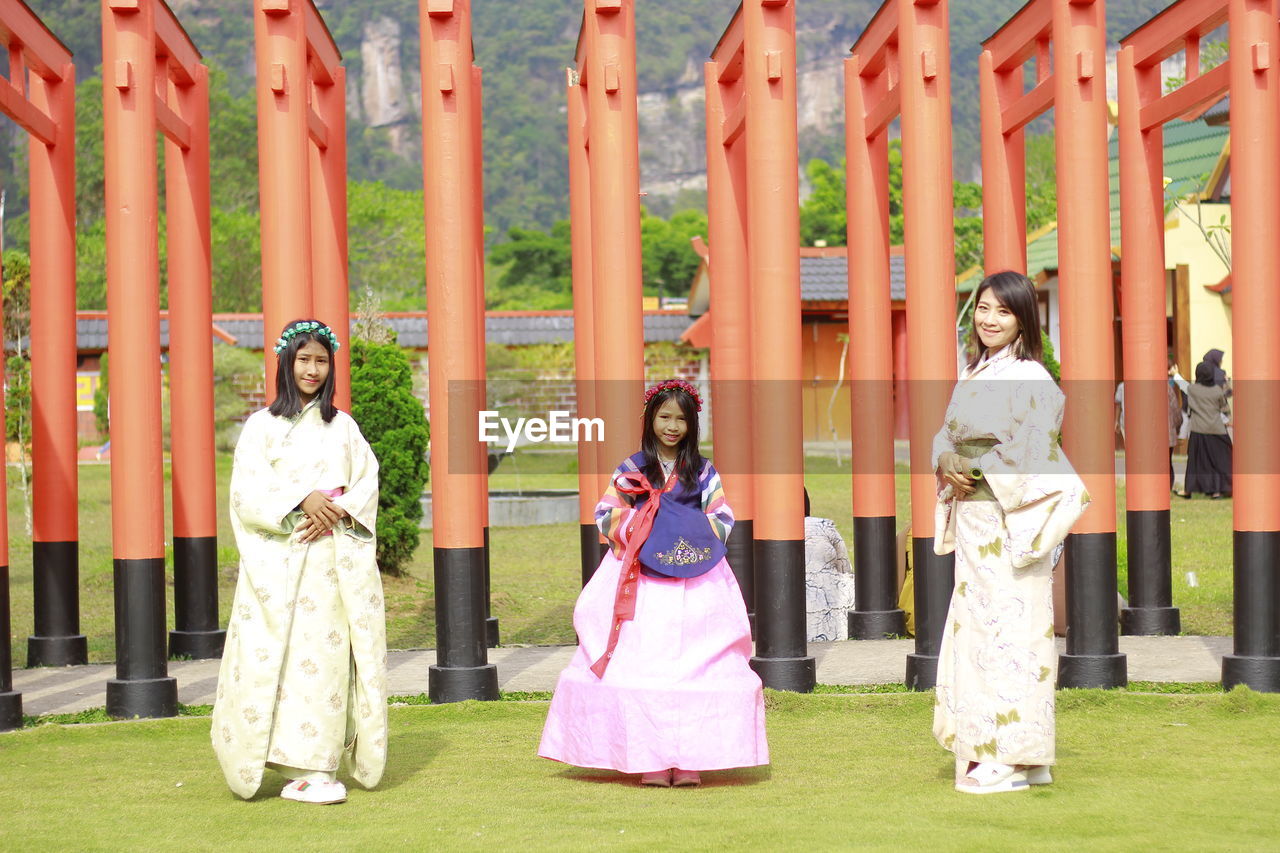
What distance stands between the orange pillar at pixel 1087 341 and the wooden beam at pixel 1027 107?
0.49 metres

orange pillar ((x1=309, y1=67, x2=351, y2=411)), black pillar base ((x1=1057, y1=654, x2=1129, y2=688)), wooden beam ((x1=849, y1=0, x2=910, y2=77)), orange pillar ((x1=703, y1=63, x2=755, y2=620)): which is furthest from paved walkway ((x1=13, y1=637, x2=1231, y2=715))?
wooden beam ((x1=849, y1=0, x2=910, y2=77))

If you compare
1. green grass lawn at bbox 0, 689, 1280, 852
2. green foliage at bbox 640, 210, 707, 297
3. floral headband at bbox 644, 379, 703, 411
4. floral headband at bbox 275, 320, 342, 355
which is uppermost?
green foliage at bbox 640, 210, 707, 297

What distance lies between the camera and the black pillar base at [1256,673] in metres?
7.37

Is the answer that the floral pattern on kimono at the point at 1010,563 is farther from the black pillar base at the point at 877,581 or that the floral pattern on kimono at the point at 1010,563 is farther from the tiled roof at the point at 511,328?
the tiled roof at the point at 511,328

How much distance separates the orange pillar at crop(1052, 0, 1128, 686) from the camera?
24.7 feet

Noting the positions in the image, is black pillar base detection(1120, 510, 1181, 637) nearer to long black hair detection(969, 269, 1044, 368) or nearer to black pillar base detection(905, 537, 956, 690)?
black pillar base detection(905, 537, 956, 690)

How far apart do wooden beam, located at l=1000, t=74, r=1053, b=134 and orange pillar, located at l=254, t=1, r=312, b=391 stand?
373 centimetres

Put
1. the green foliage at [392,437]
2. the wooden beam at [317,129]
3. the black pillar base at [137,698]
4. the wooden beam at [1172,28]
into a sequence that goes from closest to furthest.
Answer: the black pillar base at [137,698]
the wooden beam at [1172,28]
the wooden beam at [317,129]
the green foliage at [392,437]

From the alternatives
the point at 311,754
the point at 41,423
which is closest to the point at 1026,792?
the point at 311,754

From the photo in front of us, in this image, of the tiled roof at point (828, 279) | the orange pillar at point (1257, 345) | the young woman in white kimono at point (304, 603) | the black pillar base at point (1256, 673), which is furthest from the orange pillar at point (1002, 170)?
the tiled roof at point (828, 279)

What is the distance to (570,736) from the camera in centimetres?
618

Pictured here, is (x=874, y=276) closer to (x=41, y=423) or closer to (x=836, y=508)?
(x=41, y=423)

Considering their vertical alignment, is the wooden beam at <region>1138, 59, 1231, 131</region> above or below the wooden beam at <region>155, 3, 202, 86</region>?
below

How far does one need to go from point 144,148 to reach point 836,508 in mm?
12495
